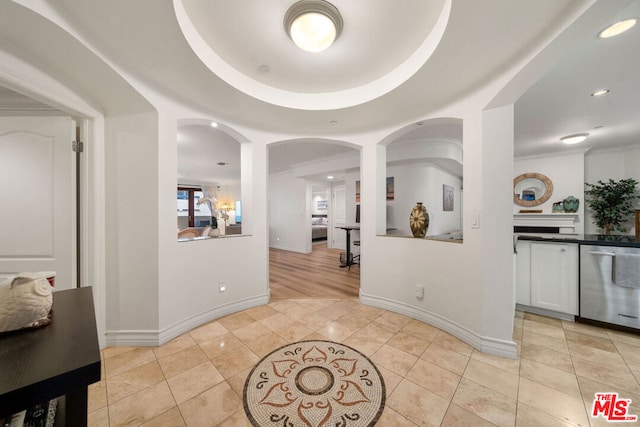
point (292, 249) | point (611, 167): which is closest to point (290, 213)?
point (292, 249)

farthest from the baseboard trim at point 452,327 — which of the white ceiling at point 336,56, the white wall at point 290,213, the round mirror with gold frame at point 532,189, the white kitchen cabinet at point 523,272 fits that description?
the round mirror with gold frame at point 532,189

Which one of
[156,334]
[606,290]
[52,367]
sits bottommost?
[156,334]

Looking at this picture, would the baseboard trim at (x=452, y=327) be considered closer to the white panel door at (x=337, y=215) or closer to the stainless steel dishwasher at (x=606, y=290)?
the stainless steel dishwasher at (x=606, y=290)

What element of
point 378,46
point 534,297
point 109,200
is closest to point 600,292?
point 534,297

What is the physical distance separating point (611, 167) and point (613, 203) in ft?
2.80

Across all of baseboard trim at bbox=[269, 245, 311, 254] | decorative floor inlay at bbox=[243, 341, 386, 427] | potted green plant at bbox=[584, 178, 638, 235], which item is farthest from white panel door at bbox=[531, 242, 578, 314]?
baseboard trim at bbox=[269, 245, 311, 254]

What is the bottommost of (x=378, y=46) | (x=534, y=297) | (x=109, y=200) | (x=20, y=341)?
(x=534, y=297)

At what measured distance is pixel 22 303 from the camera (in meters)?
0.76

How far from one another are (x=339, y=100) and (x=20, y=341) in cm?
258

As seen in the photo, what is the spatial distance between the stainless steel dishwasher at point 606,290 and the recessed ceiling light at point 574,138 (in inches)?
97.2

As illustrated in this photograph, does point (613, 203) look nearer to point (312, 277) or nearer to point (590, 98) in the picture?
Result: point (590, 98)

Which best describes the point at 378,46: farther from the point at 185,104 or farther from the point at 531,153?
the point at 531,153

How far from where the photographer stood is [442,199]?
5605 mm

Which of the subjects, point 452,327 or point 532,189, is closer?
point 452,327
